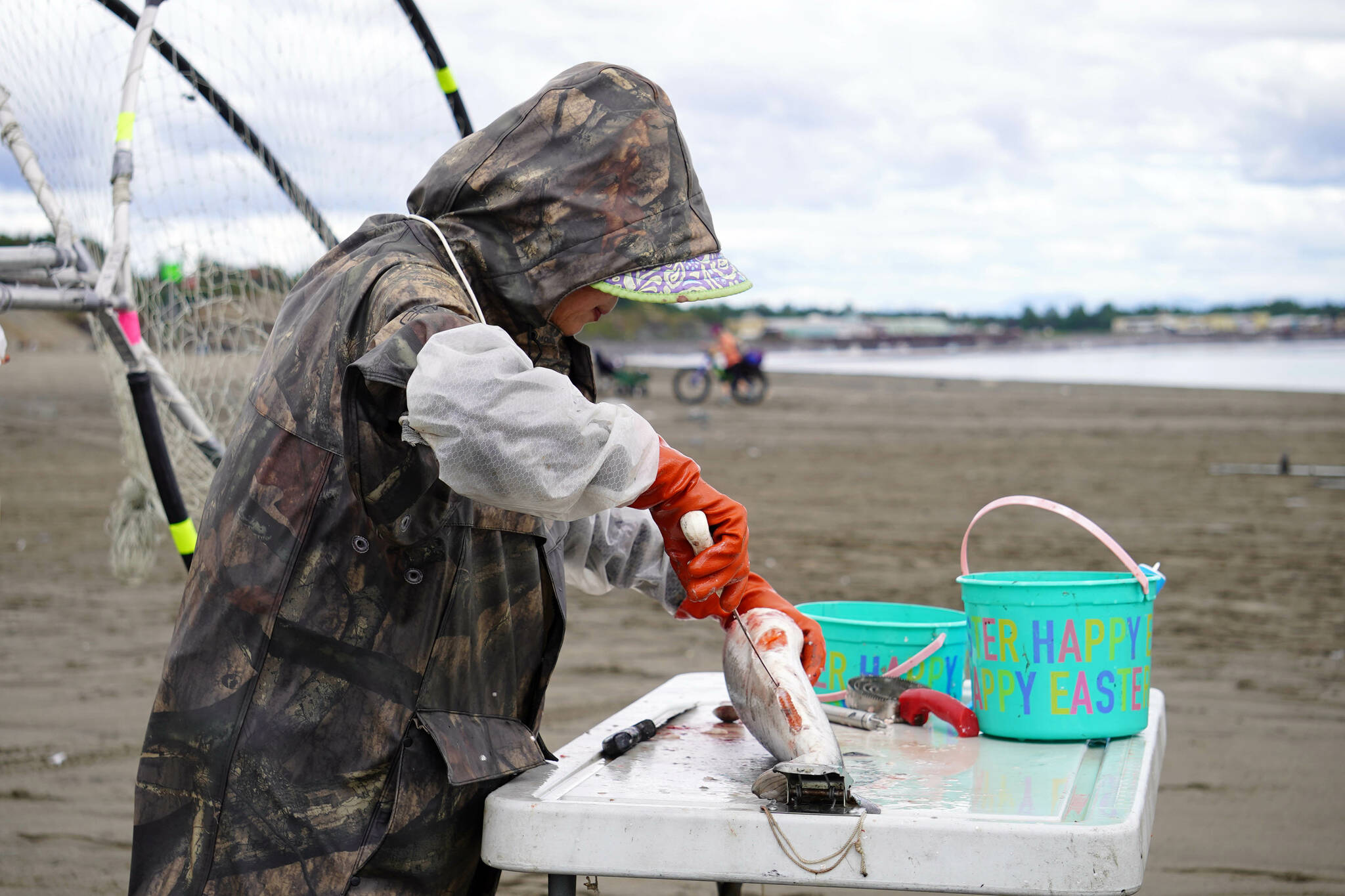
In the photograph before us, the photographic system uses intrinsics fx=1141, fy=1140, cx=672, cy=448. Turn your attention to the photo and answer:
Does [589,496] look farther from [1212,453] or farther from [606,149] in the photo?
[1212,453]

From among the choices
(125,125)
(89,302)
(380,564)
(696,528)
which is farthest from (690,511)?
(125,125)

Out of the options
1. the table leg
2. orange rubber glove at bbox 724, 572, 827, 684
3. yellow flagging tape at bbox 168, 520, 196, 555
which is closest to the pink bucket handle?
orange rubber glove at bbox 724, 572, 827, 684

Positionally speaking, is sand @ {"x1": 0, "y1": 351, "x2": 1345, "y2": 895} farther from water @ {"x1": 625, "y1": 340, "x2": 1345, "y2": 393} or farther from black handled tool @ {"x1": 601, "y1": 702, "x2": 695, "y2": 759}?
water @ {"x1": 625, "y1": 340, "x2": 1345, "y2": 393}

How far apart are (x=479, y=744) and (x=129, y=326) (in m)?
1.69

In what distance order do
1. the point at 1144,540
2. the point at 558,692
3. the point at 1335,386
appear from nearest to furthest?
the point at 558,692
the point at 1144,540
the point at 1335,386

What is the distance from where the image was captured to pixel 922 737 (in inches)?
80.4

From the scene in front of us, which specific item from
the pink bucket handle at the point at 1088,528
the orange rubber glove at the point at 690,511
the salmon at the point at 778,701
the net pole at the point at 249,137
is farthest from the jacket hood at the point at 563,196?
the net pole at the point at 249,137

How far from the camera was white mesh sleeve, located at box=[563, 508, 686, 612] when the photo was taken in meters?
2.06

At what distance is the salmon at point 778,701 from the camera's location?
159 cm

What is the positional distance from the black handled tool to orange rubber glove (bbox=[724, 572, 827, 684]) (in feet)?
0.78

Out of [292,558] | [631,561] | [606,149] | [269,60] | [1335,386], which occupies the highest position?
[269,60]

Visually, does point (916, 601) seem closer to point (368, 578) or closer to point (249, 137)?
point (249, 137)

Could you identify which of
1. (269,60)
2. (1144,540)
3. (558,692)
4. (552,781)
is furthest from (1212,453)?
(552,781)

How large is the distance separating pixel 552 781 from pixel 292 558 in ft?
1.67
